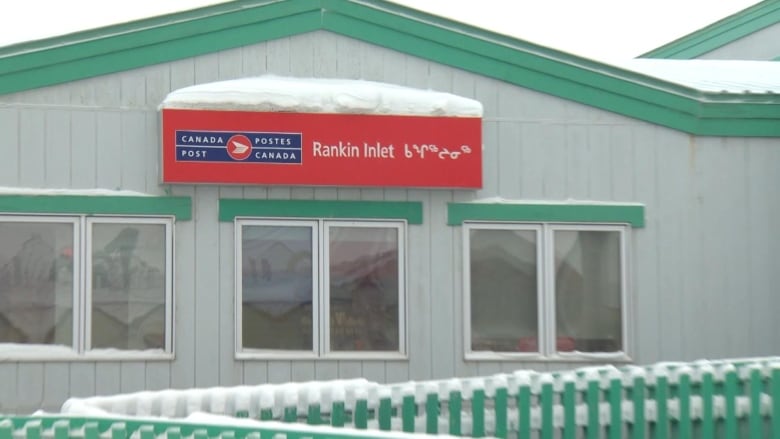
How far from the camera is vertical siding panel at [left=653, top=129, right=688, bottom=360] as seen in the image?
13.3 meters

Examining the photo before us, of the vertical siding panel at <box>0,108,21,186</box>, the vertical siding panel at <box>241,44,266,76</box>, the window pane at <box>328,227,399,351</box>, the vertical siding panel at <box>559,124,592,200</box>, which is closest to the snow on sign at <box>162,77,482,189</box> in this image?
the vertical siding panel at <box>241,44,266,76</box>

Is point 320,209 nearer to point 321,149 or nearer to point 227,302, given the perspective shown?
point 321,149

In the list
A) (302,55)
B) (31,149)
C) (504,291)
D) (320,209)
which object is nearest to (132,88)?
(31,149)

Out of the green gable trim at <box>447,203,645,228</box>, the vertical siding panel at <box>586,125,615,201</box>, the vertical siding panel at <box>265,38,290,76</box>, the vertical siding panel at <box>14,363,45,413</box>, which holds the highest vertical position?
the vertical siding panel at <box>265,38,290,76</box>

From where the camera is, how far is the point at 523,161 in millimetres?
13148

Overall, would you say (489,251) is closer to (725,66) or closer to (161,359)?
(161,359)

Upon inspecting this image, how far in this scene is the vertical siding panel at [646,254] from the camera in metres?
13.2

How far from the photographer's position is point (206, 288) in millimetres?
12328

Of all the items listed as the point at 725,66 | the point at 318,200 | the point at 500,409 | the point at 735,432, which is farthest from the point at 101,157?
the point at 725,66

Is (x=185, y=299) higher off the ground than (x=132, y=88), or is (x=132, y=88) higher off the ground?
(x=132, y=88)

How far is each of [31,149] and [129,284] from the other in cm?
156

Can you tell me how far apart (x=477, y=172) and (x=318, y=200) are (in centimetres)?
159

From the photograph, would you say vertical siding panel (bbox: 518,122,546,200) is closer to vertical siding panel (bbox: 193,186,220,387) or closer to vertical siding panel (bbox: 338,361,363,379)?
vertical siding panel (bbox: 338,361,363,379)

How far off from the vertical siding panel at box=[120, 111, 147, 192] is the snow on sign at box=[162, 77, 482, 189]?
37 cm
